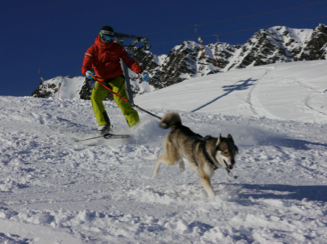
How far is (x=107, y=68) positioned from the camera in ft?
21.0

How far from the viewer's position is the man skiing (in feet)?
19.9

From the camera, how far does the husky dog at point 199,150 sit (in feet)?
10.6

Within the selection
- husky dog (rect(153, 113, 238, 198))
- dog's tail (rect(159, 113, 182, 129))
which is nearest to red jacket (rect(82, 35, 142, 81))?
dog's tail (rect(159, 113, 182, 129))

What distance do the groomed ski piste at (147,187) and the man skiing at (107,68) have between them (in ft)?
1.91

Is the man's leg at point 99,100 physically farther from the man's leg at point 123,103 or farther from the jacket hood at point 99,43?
the jacket hood at point 99,43

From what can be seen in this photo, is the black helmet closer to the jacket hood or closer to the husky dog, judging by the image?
the jacket hood

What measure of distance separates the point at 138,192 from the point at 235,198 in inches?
46.8

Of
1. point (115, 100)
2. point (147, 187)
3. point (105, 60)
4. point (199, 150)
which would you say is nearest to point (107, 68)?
point (105, 60)

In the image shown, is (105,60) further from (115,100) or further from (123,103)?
(123,103)

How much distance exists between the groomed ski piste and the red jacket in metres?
→ 1.41

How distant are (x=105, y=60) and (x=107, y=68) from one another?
19 cm

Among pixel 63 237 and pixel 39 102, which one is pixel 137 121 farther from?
pixel 39 102

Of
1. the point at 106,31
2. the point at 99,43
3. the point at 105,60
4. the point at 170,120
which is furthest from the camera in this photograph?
the point at 105,60

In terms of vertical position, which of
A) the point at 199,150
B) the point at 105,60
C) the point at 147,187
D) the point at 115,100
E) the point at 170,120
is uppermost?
the point at 105,60
